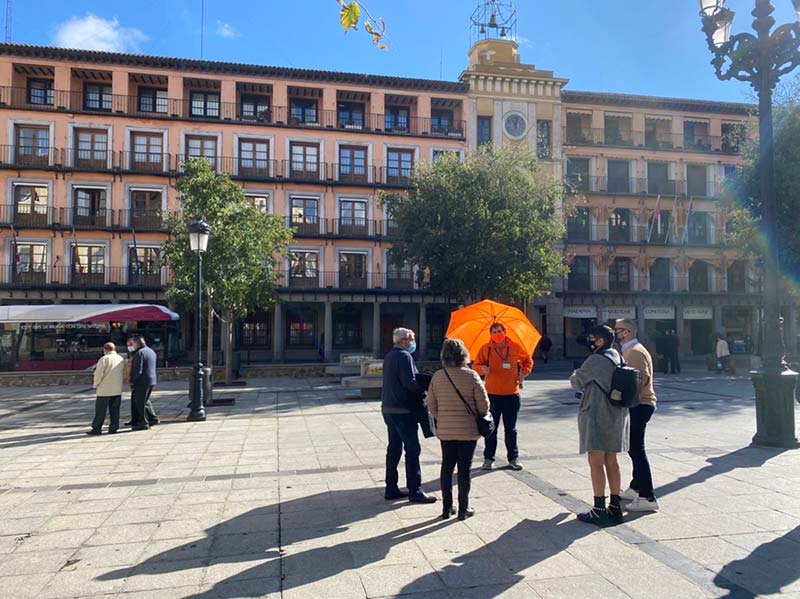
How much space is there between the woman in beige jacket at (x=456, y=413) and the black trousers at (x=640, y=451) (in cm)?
148

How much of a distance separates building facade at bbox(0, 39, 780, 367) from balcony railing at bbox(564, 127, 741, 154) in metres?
0.11

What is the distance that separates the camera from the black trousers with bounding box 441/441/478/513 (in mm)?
4945

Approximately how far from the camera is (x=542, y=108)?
3478 centimetres

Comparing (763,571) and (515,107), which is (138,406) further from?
(515,107)

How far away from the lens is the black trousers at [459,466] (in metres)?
4.95

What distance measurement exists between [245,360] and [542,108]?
2375cm

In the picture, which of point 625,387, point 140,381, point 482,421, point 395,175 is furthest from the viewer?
point 395,175

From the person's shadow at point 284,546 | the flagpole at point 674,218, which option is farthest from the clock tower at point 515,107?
the person's shadow at point 284,546

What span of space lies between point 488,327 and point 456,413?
116 inches

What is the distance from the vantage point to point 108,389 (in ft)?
31.6

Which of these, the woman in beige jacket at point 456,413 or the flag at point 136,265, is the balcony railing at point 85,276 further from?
the woman in beige jacket at point 456,413

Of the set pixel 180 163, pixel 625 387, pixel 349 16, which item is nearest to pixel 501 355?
pixel 625 387

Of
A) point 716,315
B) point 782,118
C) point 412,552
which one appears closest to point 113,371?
point 412,552

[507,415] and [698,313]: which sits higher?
[698,313]
